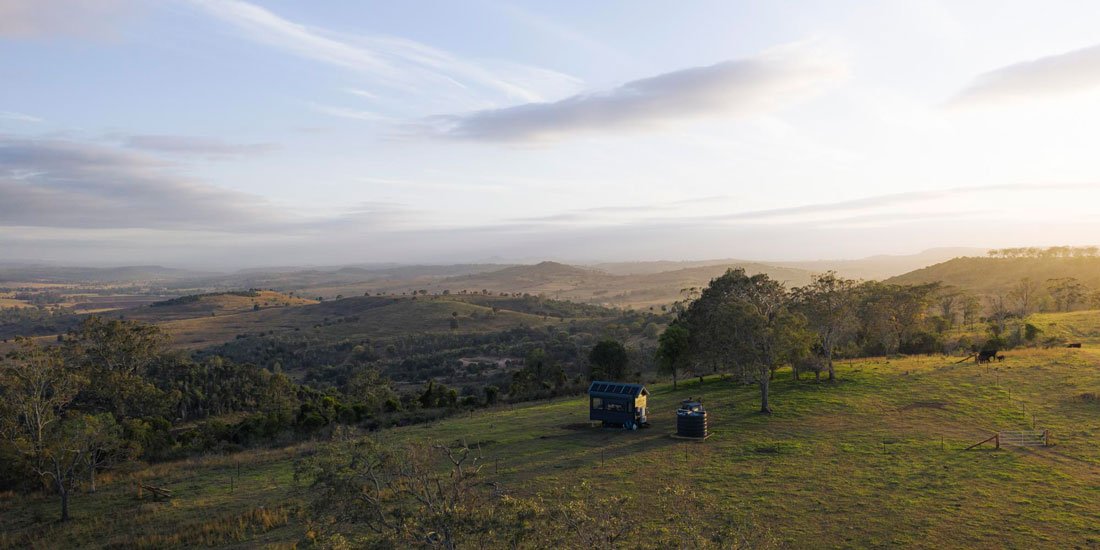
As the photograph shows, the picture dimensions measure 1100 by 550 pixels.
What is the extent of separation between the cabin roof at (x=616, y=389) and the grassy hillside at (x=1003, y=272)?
114 metres

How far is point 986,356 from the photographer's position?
45.8 meters

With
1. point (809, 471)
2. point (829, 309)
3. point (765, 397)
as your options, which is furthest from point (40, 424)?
point (829, 309)

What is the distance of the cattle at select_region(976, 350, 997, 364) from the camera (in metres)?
45.8

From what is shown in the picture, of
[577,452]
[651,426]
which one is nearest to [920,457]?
[651,426]

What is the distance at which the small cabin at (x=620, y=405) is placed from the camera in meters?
36.9

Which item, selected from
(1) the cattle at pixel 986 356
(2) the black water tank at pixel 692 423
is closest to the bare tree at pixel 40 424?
(2) the black water tank at pixel 692 423

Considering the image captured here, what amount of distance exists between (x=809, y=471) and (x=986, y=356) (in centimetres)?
3160

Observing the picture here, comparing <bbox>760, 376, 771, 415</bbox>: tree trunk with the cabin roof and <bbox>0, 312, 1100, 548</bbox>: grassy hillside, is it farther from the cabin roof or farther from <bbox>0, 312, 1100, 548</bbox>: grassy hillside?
the cabin roof

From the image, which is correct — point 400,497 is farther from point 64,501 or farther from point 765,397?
point 765,397

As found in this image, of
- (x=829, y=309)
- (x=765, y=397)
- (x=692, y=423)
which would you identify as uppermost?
(x=829, y=309)

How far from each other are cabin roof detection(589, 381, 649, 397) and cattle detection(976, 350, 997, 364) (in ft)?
104

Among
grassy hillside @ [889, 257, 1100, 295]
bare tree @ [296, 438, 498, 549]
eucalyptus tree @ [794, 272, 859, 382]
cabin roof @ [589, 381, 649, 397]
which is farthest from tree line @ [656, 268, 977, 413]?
grassy hillside @ [889, 257, 1100, 295]

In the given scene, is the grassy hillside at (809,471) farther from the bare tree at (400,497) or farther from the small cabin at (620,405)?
the bare tree at (400,497)

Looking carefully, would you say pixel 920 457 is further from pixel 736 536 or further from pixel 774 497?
pixel 736 536
